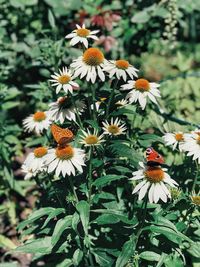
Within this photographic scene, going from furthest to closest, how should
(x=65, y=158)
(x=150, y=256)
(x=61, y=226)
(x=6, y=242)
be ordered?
(x=6, y=242) → (x=150, y=256) → (x=61, y=226) → (x=65, y=158)

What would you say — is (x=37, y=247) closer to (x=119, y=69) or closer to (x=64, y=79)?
(x=64, y=79)

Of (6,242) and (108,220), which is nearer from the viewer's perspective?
(108,220)

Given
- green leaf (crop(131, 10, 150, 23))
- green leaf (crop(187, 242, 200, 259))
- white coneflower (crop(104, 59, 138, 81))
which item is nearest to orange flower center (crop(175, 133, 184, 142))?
white coneflower (crop(104, 59, 138, 81))

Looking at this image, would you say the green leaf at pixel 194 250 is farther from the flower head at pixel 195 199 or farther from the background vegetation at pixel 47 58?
the background vegetation at pixel 47 58

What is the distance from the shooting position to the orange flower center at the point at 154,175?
5.80ft

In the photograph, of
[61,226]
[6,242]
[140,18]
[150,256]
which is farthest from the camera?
[140,18]

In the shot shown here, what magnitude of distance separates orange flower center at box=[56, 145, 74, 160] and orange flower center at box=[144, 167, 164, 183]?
0.35 m

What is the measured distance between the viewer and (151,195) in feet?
5.71

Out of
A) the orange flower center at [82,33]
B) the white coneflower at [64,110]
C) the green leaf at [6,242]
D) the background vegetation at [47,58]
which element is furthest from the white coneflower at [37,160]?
the green leaf at [6,242]

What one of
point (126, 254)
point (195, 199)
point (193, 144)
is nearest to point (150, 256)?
point (126, 254)

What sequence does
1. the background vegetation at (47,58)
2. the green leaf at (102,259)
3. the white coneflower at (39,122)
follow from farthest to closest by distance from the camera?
the background vegetation at (47,58), the white coneflower at (39,122), the green leaf at (102,259)

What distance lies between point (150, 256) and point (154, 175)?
1.73ft

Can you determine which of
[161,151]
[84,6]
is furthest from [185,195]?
[84,6]

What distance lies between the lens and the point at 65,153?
1866 mm
